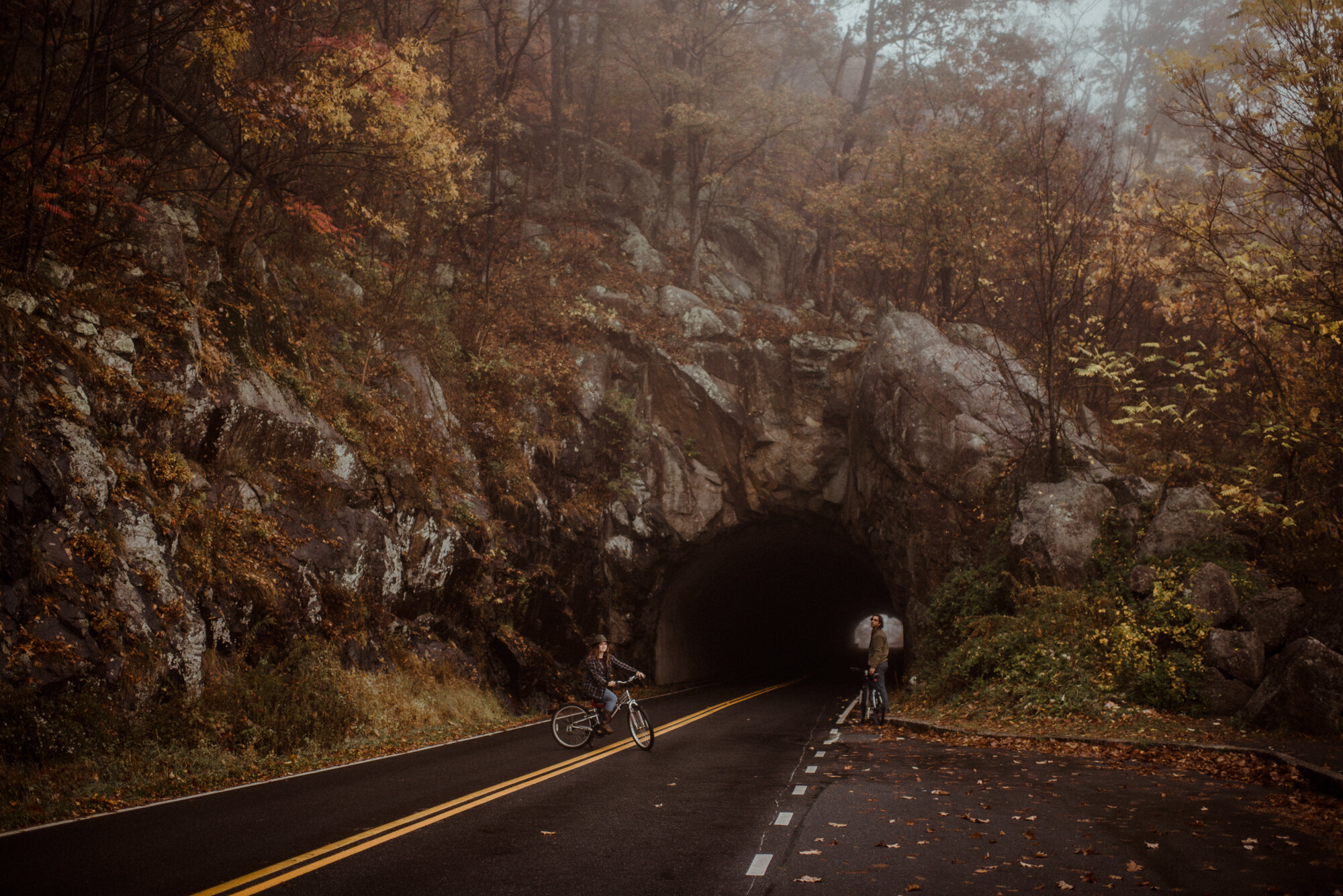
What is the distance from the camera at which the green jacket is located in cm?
1518

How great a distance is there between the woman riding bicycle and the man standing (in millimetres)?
5059

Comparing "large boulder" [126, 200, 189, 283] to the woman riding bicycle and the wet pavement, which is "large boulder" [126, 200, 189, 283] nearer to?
the woman riding bicycle

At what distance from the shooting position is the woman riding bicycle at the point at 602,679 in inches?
491

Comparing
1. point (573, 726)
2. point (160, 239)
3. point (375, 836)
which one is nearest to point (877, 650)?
point (573, 726)

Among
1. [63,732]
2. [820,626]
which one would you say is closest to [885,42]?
[820,626]

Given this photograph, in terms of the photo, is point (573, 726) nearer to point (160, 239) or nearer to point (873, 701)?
point (873, 701)

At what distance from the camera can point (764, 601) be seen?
125ft

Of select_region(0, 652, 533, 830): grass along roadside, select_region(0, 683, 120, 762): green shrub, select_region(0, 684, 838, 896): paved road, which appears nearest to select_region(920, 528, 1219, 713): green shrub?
select_region(0, 684, 838, 896): paved road

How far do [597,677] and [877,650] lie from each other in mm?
5591

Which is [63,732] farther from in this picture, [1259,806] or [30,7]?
[1259,806]

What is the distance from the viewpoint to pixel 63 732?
339 inches

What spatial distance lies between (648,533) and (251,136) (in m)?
14.5

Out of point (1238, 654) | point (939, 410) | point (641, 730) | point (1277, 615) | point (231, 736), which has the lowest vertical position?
point (1238, 654)

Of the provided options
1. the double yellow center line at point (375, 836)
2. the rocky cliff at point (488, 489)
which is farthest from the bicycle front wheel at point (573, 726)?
the rocky cliff at point (488, 489)
